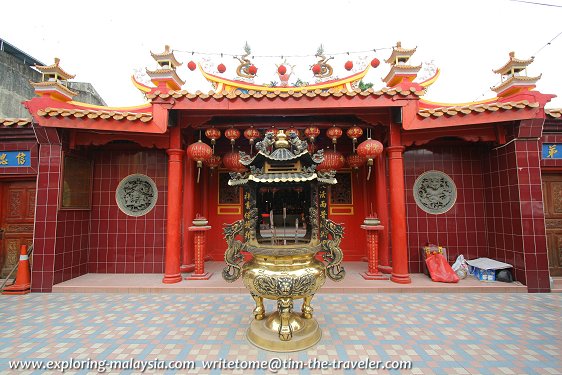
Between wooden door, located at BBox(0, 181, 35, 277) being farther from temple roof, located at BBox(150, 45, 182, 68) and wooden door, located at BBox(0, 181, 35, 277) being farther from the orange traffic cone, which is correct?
temple roof, located at BBox(150, 45, 182, 68)

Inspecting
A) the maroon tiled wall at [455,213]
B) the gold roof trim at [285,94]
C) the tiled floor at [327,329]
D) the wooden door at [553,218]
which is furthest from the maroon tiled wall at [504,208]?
the gold roof trim at [285,94]

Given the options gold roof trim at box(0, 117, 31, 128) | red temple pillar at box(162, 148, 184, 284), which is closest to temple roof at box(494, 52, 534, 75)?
red temple pillar at box(162, 148, 184, 284)

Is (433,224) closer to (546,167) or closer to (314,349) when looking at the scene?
(546,167)

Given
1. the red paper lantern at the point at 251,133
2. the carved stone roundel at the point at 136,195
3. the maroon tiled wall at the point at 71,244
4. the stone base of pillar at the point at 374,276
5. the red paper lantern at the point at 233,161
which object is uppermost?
the red paper lantern at the point at 251,133

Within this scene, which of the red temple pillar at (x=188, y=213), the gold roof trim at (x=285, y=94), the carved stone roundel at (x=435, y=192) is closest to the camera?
the gold roof trim at (x=285, y=94)

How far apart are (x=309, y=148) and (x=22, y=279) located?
5.91 meters

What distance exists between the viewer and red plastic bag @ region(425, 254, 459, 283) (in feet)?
15.9

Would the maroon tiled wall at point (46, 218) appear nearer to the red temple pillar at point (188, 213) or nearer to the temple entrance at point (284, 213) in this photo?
the red temple pillar at point (188, 213)

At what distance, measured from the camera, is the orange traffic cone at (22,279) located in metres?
4.57

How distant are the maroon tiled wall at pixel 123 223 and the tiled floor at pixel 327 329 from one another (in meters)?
1.20

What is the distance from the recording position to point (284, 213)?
3.15 metres

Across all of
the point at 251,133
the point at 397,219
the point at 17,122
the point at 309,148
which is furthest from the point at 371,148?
the point at 17,122

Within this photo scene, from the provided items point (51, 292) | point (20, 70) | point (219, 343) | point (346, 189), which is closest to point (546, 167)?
point (346, 189)

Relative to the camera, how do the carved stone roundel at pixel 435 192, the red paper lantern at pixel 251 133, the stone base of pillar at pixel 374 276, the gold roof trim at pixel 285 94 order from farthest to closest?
the carved stone roundel at pixel 435 192 < the red paper lantern at pixel 251 133 < the stone base of pillar at pixel 374 276 < the gold roof trim at pixel 285 94
